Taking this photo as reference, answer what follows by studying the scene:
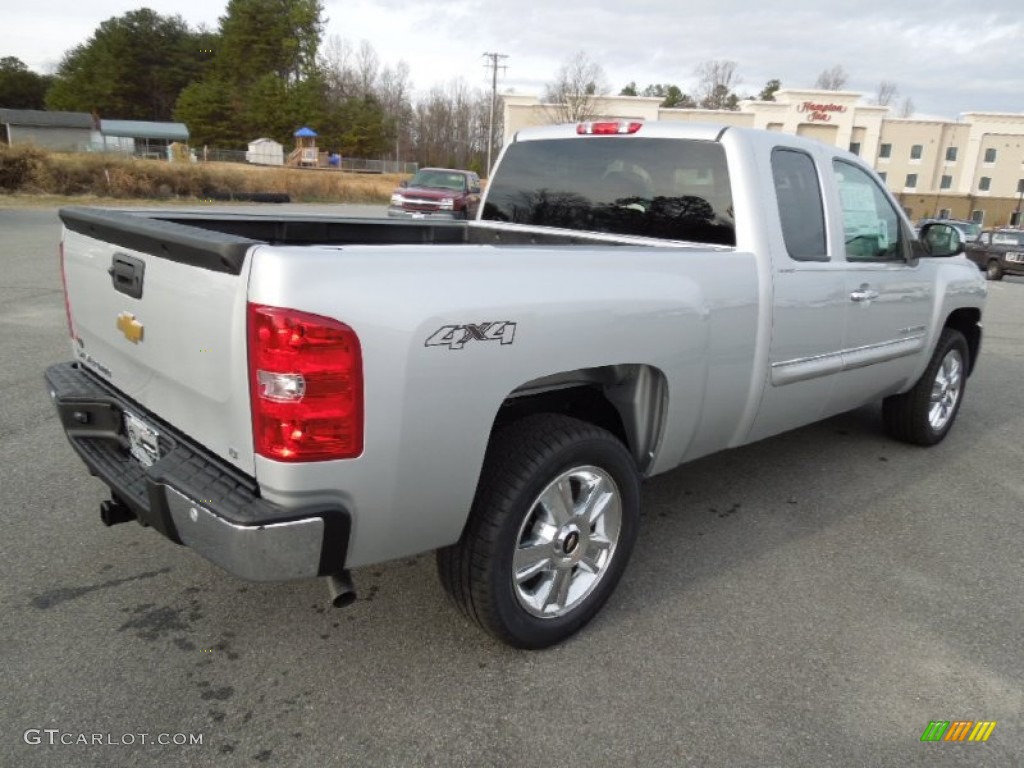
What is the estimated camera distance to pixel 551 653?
8.80 feet

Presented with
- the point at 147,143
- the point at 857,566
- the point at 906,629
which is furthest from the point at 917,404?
the point at 147,143

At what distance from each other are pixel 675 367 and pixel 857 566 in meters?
1.47

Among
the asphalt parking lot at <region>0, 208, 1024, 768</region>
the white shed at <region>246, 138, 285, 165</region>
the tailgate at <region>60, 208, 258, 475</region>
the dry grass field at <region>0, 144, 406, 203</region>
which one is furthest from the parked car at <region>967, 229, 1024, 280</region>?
the white shed at <region>246, 138, 285, 165</region>

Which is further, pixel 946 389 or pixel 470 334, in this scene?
pixel 946 389

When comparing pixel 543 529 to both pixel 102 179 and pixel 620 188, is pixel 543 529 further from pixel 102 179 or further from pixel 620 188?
pixel 102 179

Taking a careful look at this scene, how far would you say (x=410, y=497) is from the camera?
2.12m

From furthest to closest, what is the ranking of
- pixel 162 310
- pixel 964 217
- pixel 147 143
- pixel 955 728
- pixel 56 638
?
1. pixel 147 143
2. pixel 964 217
3. pixel 56 638
4. pixel 955 728
5. pixel 162 310

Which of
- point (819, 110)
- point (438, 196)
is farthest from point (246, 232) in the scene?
point (819, 110)

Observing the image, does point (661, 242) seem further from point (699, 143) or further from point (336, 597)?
point (336, 597)

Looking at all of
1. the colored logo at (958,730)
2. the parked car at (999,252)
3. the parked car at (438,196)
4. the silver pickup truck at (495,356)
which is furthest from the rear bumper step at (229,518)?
the parked car at (999,252)

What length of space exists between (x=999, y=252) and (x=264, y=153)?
65846 mm

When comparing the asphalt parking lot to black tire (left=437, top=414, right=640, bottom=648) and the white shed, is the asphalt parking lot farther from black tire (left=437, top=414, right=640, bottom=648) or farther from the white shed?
the white shed

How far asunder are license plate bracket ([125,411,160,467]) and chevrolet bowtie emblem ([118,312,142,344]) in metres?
0.28

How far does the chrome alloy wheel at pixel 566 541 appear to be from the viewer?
2.59 metres
